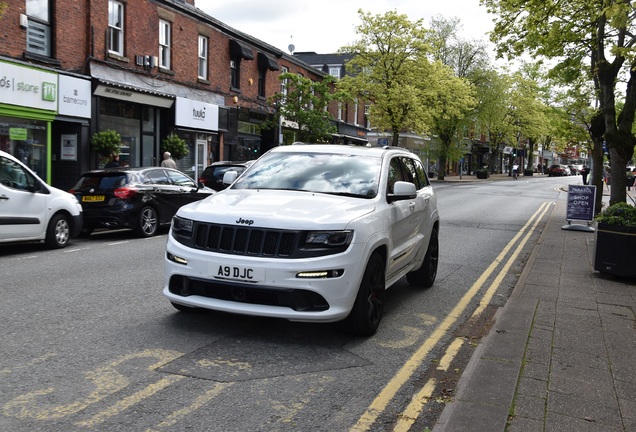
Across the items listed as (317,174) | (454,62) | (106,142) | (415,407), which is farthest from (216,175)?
(454,62)

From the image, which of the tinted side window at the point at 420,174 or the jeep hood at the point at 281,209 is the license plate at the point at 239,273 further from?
the tinted side window at the point at 420,174

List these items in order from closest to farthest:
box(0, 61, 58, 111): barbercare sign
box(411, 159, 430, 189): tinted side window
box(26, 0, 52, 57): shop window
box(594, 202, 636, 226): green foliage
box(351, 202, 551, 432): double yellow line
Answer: box(351, 202, 551, 432): double yellow line
box(411, 159, 430, 189): tinted side window
box(594, 202, 636, 226): green foliage
box(0, 61, 58, 111): barbercare sign
box(26, 0, 52, 57): shop window

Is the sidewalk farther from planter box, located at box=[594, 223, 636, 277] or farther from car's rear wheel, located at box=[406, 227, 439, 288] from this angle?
car's rear wheel, located at box=[406, 227, 439, 288]

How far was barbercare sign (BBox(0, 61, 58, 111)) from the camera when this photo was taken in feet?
53.8

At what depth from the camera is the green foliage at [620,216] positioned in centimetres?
906

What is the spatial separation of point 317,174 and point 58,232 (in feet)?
22.3

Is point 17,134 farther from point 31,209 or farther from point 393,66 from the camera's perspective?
point 393,66

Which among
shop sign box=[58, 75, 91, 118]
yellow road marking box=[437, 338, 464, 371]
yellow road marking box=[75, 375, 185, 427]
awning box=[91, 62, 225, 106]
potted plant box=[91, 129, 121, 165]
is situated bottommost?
yellow road marking box=[437, 338, 464, 371]

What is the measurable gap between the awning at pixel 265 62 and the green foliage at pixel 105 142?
12597 millimetres

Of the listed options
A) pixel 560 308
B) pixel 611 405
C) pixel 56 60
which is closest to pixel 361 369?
pixel 611 405

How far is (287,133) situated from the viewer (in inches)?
1242

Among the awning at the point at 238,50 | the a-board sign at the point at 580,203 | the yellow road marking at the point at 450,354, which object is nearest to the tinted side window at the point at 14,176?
the yellow road marking at the point at 450,354

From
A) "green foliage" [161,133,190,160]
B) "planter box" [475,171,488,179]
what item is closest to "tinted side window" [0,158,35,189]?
"green foliage" [161,133,190,160]

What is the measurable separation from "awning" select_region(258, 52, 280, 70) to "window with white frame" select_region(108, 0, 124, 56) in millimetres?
10353
